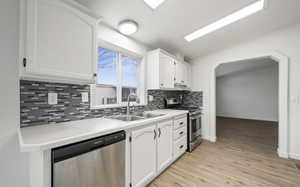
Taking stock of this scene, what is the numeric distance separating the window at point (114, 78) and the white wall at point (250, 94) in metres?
6.19

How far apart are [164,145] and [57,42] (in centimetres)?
186

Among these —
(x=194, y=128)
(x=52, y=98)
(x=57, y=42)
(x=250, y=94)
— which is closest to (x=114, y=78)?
(x=52, y=98)

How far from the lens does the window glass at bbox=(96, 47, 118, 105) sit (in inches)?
81.2

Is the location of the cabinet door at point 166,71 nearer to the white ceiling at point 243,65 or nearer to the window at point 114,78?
the window at point 114,78

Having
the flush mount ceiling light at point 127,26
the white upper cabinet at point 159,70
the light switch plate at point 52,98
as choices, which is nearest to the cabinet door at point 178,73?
the white upper cabinet at point 159,70

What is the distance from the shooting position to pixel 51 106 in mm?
1431

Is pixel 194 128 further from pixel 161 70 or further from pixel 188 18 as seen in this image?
pixel 188 18

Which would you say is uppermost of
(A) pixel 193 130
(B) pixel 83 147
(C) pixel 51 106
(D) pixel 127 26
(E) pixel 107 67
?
(D) pixel 127 26

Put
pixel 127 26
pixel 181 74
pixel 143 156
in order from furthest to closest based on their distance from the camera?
pixel 181 74 → pixel 127 26 → pixel 143 156

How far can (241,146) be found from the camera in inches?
124

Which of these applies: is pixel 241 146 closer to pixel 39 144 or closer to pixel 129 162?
pixel 129 162

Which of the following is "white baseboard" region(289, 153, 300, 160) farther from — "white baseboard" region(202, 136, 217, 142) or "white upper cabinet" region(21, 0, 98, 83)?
"white upper cabinet" region(21, 0, 98, 83)

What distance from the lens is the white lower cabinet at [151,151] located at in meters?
1.57

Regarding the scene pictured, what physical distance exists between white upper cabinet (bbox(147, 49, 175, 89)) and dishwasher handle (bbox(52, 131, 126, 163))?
1.49 metres
